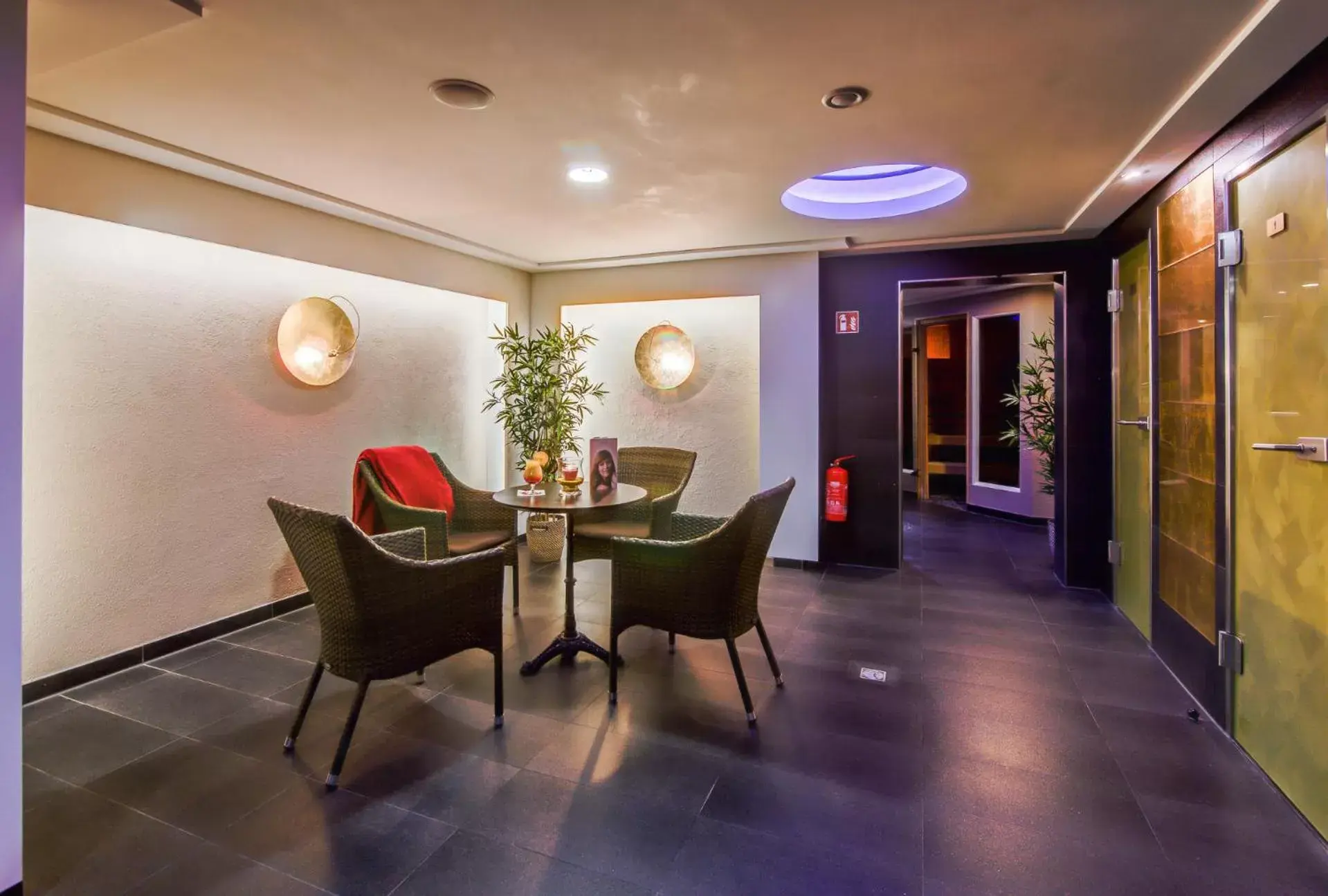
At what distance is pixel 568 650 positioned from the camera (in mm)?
3275

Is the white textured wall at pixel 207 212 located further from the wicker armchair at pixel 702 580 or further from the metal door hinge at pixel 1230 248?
the metal door hinge at pixel 1230 248

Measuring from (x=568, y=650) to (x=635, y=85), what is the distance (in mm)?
2544

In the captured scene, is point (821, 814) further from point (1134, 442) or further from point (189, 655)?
point (189, 655)

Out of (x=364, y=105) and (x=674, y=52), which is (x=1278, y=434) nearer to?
(x=674, y=52)

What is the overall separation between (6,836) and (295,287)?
9.78 feet

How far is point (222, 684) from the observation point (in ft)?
9.69

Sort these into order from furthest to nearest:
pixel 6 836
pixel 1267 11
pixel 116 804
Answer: pixel 116 804, pixel 1267 11, pixel 6 836

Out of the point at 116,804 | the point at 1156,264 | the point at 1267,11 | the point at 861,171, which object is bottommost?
the point at 116,804

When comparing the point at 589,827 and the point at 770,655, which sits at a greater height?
the point at 770,655

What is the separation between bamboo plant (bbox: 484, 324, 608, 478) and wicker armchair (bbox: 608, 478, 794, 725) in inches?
101

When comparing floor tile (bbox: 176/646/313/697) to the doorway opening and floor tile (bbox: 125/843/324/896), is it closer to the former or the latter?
floor tile (bbox: 125/843/324/896)

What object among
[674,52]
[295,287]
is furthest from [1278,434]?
[295,287]

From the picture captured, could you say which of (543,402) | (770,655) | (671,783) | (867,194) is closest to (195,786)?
(671,783)

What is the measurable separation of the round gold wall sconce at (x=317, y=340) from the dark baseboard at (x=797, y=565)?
336 cm
